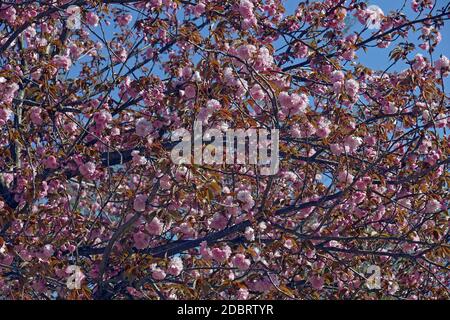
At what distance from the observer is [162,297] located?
16.1 feet

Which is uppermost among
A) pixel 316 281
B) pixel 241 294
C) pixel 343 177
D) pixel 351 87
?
pixel 351 87

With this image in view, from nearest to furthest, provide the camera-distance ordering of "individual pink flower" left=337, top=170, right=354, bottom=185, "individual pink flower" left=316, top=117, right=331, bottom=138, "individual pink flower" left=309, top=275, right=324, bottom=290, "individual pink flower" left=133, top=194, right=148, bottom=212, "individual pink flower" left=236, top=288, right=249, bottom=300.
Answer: "individual pink flower" left=236, top=288, right=249, bottom=300
"individual pink flower" left=133, top=194, right=148, bottom=212
"individual pink flower" left=309, top=275, right=324, bottom=290
"individual pink flower" left=316, top=117, right=331, bottom=138
"individual pink flower" left=337, top=170, right=354, bottom=185

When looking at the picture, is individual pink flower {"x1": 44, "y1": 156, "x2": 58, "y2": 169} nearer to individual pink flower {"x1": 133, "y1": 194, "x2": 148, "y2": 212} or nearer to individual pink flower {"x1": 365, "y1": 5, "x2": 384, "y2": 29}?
individual pink flower {"x1": 133, "y1": 194, "x2": 148, "y2": 212}

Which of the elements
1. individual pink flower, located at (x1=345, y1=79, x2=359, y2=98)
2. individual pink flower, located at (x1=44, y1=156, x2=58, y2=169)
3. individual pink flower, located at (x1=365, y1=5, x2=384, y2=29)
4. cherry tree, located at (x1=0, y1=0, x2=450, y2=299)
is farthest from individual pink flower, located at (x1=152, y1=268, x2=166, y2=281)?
individual pink flower, located at (x1=365, y1=5, x2=384, y2=29)

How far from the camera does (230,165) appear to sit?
5484mm

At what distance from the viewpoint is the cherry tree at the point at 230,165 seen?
4941 millimetres

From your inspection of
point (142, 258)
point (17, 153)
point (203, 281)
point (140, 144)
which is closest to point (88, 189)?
point (17, 153)

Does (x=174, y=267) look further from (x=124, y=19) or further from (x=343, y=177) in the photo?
(x=124, y=19)

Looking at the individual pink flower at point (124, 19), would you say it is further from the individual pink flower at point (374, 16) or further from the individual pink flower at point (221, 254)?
the individual pink flower at point (221, 254)

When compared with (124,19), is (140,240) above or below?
below

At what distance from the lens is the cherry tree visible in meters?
4.94

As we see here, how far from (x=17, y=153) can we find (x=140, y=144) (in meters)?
1.15

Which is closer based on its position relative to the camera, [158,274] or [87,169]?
[158,274]

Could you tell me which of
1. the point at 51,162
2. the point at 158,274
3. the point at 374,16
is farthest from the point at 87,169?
the point at 374,16
